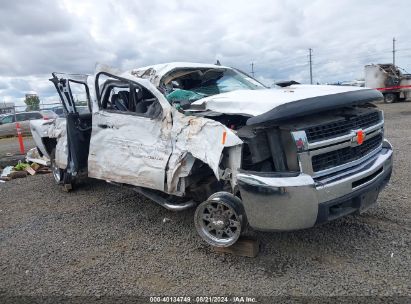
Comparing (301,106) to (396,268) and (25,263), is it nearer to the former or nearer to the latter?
(396,268)

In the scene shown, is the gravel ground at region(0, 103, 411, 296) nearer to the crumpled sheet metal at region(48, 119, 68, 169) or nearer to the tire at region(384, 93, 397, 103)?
the crumpled sheet metal at region(48, 119, 68, 169)

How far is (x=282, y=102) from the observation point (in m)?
3.36

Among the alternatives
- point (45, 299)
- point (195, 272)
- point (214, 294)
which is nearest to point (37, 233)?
point (45, 299)

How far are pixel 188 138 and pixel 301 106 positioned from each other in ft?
3.88

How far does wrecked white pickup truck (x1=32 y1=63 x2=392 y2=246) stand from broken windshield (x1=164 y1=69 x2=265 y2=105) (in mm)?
33

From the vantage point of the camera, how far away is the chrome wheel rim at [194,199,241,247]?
3.58 m

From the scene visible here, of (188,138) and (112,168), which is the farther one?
(112,168)

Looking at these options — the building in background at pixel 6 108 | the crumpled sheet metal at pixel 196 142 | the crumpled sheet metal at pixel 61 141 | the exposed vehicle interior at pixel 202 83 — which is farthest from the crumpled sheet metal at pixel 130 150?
the building in background at pixel 6 108

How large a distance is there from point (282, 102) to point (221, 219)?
125 cm

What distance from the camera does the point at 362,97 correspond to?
3.76 metres

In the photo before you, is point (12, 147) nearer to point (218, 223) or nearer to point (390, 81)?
point (218, 223)

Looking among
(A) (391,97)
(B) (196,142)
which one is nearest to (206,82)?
(B) (196,142)

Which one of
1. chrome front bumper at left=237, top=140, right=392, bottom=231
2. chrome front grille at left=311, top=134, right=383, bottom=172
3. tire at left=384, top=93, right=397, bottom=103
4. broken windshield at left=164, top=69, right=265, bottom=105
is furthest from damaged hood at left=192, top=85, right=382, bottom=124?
tire at left=384, top=93, right=397, bottom=103

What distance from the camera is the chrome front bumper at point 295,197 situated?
3.16m
